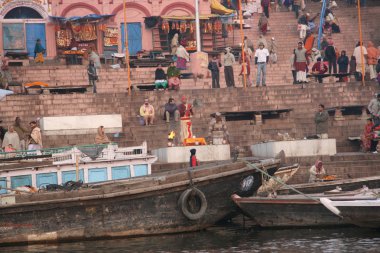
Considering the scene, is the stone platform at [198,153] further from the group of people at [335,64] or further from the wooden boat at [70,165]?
the group of people at [335,64]

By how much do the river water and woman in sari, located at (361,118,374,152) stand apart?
6947 mm

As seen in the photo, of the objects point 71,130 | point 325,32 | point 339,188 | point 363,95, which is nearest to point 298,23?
point 325,32

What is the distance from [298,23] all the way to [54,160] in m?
23.1

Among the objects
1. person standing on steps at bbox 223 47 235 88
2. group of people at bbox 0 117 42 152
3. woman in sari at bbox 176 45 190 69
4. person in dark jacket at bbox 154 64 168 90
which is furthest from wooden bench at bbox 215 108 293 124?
woman in sari at bbox 176 45 190 69

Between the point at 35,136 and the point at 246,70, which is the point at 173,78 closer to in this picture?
the point at 246,70

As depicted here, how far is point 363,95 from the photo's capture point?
136 ft

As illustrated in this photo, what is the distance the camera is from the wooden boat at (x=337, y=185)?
3086cm

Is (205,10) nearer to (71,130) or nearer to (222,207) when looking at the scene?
(71,130)

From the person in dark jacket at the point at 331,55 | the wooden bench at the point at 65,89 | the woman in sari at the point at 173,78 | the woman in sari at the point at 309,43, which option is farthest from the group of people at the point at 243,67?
the wooden bench at the point at 65,89

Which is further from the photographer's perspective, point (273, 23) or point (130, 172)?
point (273, 23)

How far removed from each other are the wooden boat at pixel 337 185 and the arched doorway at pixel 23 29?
785 inches

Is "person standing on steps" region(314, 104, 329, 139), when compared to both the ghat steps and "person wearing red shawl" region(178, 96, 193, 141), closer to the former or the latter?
the ghat steps

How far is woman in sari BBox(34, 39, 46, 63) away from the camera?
46656 mm

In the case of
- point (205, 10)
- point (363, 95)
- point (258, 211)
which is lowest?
point (258, 211)
